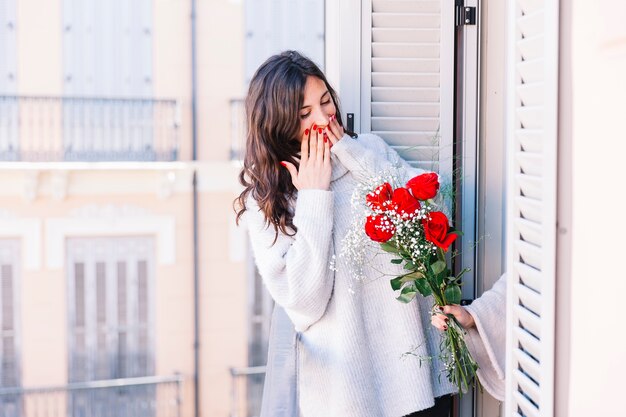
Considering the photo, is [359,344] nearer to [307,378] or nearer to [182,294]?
[307,378]

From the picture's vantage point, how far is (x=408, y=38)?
171 centimetres

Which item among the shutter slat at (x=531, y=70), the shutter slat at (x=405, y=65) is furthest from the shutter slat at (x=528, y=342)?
the shutter slat at (x=405, y=65)

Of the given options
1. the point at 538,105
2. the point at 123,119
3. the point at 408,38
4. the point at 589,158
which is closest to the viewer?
the point at 589,158

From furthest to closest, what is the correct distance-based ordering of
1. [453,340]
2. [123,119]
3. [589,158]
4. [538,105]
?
[123,119], [453,340], [538,105], [589,158]

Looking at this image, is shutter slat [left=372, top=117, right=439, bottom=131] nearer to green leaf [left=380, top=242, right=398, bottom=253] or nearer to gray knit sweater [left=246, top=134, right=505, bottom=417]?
gray knit sweater [left=246, top=134, right=505, bottom=417]

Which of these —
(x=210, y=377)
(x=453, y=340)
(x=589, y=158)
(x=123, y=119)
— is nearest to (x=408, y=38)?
(x=453, y=340)

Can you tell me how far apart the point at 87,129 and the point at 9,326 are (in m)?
1.31

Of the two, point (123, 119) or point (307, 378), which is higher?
point (123, 119)

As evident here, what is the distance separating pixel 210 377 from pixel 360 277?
4.22 m

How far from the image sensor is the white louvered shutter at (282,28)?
5070mm

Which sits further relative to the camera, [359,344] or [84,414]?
[84,414]

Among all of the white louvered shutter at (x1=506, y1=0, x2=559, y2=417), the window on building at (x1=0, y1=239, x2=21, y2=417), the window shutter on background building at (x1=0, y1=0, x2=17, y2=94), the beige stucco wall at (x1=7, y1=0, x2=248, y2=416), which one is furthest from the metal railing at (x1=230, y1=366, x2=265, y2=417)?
the white louvered shutter at (x1=506, y1=0, x2=559, y2=417)

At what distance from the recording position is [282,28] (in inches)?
202

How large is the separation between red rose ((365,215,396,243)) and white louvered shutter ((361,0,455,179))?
403mm
